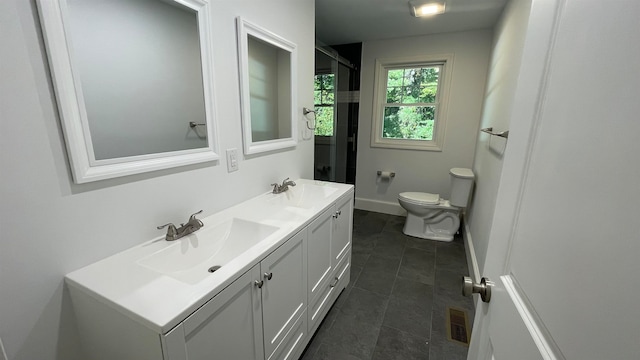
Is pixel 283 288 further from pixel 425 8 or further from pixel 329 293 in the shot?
pixel 425 8

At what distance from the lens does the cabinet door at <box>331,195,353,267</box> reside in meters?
1.75

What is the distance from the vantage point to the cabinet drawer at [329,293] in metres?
1.59

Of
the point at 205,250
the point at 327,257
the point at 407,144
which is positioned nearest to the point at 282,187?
the point at 327,257

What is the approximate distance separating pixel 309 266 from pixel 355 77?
2.92m

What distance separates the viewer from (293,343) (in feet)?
4.56

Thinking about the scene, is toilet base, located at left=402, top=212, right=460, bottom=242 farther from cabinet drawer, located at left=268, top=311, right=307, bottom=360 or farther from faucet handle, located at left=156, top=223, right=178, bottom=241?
faucet handle, located at left=156, top=223, right=178, bottom=241

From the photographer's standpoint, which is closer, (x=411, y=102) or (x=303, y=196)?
(x=303, y=196)

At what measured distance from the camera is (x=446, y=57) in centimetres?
308

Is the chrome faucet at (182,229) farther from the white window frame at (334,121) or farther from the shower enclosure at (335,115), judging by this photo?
the white window frame at (334,121)

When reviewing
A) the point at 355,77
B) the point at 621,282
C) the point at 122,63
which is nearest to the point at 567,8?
the point at 621,282

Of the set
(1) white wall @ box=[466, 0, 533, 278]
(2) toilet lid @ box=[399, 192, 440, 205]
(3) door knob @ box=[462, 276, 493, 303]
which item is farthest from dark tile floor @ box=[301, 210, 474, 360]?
(3) door knob @ box=[462, 276, 493, 303]

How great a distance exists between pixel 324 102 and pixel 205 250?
7.52 ft

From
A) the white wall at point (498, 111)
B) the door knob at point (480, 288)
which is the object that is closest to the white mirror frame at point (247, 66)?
the door knob at point (480, 288)

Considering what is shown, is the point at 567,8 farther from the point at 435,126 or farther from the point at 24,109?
the point at 435,126
